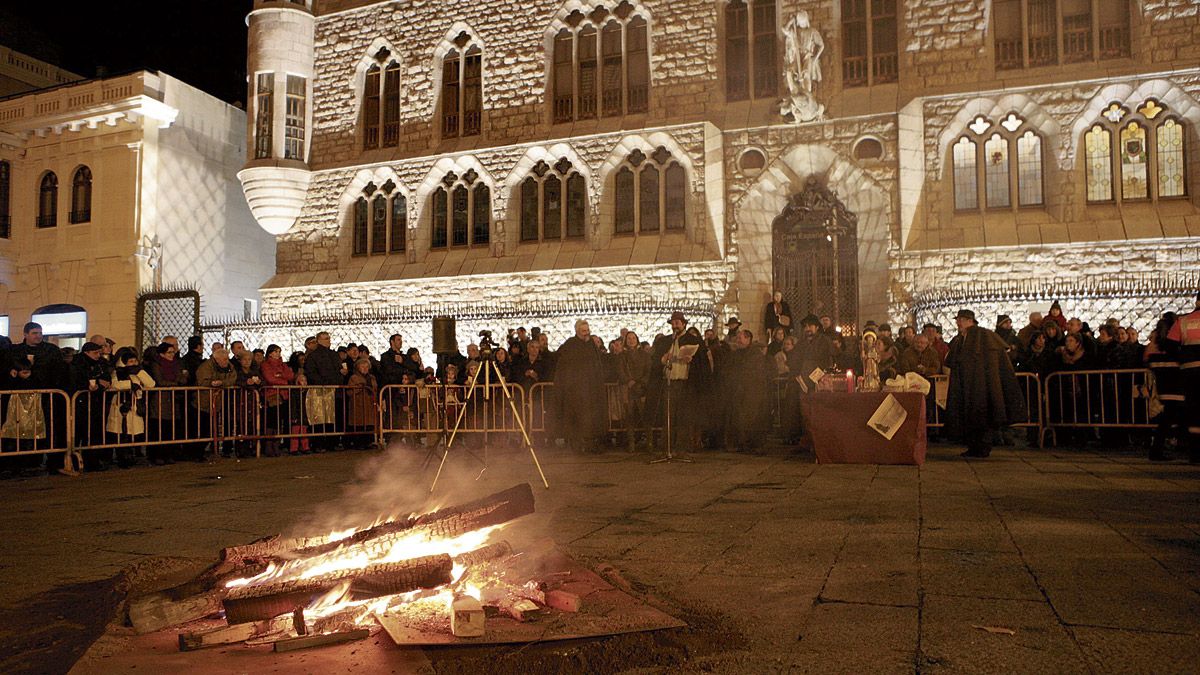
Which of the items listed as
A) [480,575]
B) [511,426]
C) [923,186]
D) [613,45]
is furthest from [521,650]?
[613,45]

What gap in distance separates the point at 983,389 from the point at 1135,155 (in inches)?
411

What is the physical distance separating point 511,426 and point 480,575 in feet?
29.8

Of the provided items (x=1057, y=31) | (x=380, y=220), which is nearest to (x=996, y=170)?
(x=1057, y=31)

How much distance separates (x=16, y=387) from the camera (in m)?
10.8

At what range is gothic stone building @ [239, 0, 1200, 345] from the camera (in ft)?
58.1

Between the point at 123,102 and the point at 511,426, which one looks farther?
the point at 123,102

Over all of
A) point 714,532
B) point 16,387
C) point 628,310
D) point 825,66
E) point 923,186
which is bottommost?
point 714,532

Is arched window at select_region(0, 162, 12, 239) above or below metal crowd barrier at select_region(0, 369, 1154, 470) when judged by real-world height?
above

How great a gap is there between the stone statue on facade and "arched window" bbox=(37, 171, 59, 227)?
21.3 meters

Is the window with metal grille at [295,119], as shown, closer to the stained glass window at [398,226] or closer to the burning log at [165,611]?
the stained glass window at [398,226]

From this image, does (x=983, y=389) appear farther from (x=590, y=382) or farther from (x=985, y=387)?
(x=590, y=382)

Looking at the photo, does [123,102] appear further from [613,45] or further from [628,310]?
[628,310]

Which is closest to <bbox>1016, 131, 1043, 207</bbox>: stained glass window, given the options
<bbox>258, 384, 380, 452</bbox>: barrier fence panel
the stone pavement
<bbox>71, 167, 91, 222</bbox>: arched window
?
the stone pavement

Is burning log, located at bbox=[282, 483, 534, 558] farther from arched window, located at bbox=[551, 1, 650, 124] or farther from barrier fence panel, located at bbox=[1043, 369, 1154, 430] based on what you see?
arched window, located at bbox=[551, 1, 650, 124]
